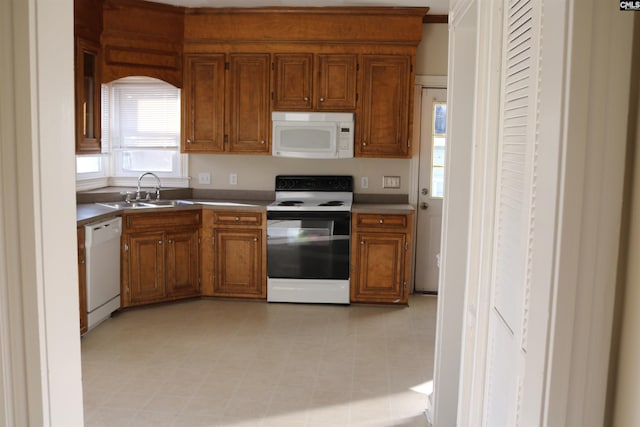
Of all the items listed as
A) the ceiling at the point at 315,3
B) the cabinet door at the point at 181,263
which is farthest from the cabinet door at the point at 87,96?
the cabinet door at the point at 181,263

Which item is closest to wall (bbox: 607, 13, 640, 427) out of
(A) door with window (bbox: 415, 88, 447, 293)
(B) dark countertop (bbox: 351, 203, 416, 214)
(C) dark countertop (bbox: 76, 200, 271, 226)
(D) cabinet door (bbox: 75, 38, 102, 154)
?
(C) dark countertop (bbox: 76, 200, 271, 226)

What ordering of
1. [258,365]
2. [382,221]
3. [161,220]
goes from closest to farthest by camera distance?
[258,365], [161,220], [382,221]

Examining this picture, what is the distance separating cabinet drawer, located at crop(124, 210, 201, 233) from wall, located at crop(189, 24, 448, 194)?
2.32ft

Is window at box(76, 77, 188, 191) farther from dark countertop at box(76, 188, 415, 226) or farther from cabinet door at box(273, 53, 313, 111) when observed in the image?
cabinet door at box(273, 53, 313, 111)

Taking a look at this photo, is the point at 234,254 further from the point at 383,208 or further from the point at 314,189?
the point at 383,208

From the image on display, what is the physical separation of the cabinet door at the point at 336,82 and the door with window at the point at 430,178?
0.76 metres

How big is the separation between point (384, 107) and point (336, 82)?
0.49 metres

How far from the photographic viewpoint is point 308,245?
5109 mm

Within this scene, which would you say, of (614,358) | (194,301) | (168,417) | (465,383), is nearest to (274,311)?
(194,301)

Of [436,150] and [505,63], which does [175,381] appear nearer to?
[505,63]

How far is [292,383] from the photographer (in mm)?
3525

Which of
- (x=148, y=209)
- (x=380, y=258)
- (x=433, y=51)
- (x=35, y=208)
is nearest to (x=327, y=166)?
(x=380, y=258)

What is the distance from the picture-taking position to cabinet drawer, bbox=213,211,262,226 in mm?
5152

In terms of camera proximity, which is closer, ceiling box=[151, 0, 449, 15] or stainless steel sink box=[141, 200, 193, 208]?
ceiling box=[151, 0, 449, 15]
